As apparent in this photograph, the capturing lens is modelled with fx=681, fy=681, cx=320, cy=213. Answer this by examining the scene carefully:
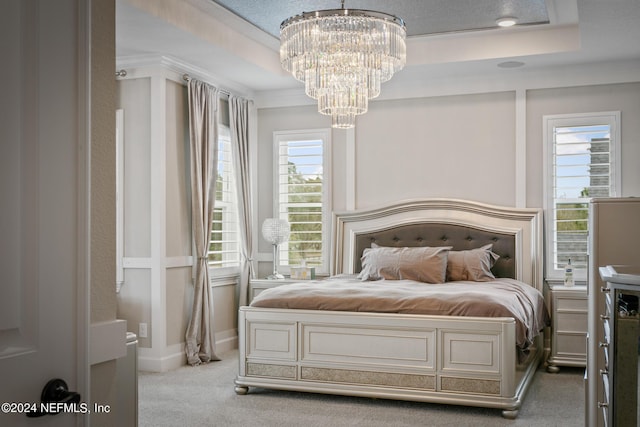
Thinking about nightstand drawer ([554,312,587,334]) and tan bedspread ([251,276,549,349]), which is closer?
tan bedspread ([251,276,549,349])

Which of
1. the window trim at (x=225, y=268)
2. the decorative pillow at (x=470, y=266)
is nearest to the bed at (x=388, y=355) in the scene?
the decorative pillow at (x=470, y=266)

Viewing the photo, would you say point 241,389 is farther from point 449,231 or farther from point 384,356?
point 449,231

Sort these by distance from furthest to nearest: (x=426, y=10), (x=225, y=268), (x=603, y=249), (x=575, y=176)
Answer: (x=225, y=268)
(x=575, y=176)
(x=426, y=10)
(x=603, y=249)

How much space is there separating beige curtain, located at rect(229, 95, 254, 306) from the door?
5100mm

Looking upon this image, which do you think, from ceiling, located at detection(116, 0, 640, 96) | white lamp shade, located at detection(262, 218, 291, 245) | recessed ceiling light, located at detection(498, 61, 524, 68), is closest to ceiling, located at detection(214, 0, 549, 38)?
ceiling, located at detection(116, 0, 640, 96)

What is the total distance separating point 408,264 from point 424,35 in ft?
6.37

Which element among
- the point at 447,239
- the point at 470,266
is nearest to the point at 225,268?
the point at 447,239

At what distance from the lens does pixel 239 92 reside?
678 cm

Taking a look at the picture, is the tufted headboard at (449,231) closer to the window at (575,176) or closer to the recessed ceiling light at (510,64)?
the window at (575,176)

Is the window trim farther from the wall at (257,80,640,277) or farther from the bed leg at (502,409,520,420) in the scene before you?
the bed leg at (502,409,520,420)

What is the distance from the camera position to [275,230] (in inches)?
260

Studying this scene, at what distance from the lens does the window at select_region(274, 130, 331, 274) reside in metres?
6.79

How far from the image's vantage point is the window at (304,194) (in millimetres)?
6789

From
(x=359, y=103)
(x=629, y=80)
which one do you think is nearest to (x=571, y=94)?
(x=629, y=80)
